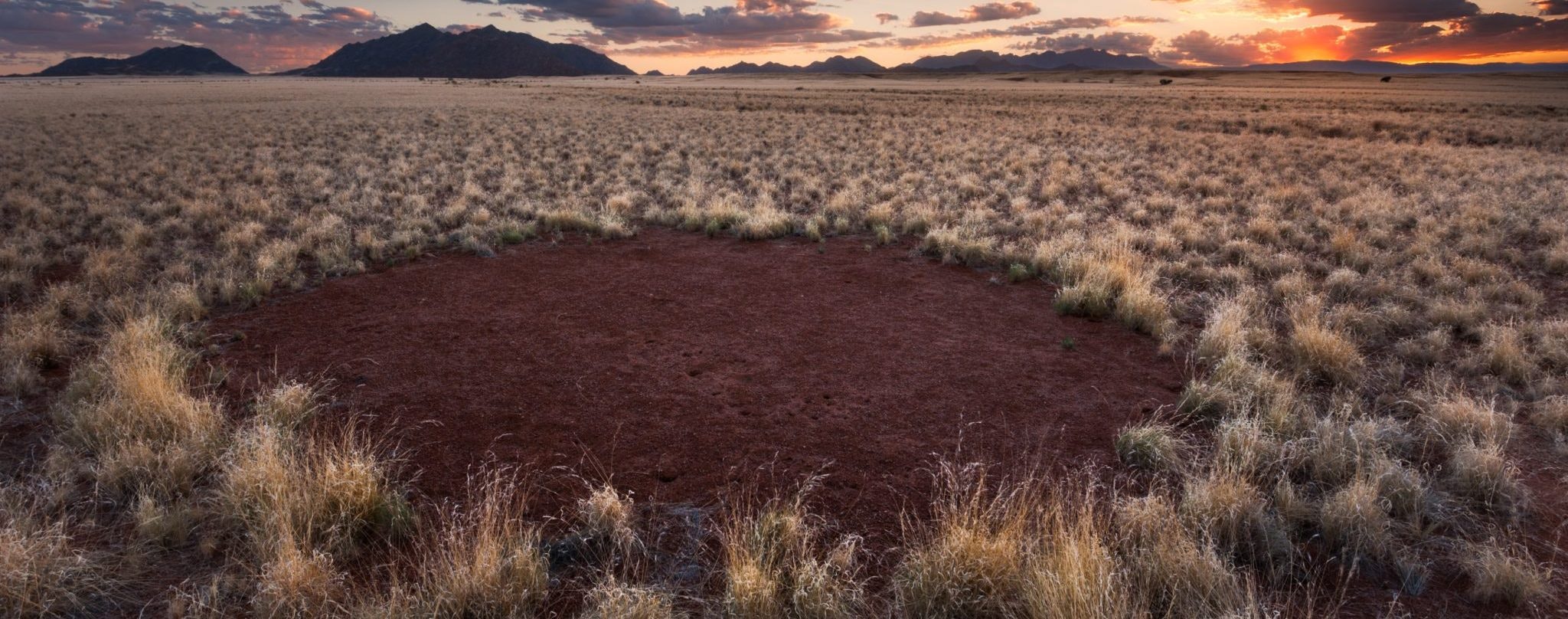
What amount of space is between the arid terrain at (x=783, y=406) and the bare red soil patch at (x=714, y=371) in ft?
0.16

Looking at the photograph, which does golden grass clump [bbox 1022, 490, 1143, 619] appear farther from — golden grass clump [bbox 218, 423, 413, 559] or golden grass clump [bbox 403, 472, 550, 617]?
golden grass clump [bbox 218, 423, 413, 559]

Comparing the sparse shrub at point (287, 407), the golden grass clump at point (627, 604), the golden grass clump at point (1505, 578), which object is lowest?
the golden grass clump at point (1505, 578)

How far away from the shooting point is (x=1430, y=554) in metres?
4.04

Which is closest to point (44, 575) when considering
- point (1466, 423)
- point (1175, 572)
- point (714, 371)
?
point (714, 371)

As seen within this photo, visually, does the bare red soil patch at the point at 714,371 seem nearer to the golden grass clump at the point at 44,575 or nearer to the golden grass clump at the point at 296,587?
the golden grass clump at the point at 296,587

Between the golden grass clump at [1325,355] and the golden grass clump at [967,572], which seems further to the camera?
the golden grass clump at [1325,355]

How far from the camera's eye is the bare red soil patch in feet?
16.7

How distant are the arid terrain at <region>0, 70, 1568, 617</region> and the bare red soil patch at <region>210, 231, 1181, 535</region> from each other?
5cm

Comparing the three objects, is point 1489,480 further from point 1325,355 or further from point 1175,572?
point 1175,572

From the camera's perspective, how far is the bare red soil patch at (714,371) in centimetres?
508

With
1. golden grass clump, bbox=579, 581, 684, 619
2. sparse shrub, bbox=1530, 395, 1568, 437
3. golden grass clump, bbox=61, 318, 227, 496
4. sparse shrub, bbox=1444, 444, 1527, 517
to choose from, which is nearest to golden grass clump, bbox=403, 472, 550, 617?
golden grass clump, bbox=579, 581, 684, 619

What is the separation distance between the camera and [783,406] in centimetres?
588

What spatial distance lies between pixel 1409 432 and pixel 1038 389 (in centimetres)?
262

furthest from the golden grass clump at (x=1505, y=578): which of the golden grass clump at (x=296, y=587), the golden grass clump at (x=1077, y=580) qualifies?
the golden grass clump at (x=296, y=587)
